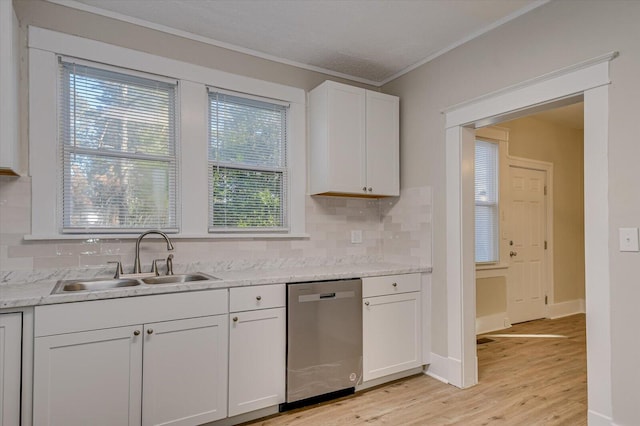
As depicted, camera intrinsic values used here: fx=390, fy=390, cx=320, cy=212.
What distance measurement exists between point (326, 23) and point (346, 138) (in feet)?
2.94

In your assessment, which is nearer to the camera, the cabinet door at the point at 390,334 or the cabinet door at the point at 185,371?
the cabinet door at the point at 185,371

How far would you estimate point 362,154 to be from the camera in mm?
3344

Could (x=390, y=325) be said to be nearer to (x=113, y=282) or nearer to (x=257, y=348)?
(x=257, y=348)

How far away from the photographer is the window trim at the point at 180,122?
2395mm

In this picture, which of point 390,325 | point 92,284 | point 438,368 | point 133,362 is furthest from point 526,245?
point 92,284

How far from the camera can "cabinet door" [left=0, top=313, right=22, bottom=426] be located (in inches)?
71.6

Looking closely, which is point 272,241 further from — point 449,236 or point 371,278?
point 449,236

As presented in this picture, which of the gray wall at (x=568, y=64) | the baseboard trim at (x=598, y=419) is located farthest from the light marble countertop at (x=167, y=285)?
the baseboard trim at (x=598, y=419)

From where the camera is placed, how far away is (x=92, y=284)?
2.44m

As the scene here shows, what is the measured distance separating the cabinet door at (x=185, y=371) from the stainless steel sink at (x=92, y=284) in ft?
1.65

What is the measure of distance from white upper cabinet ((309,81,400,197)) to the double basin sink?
1256mm

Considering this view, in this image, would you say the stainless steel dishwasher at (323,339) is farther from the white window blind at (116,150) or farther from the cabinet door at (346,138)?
the white window blind at (116,150)

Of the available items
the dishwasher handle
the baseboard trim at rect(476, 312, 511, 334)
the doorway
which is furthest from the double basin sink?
the baseboard trim at rect(476, 312, 511, 334)

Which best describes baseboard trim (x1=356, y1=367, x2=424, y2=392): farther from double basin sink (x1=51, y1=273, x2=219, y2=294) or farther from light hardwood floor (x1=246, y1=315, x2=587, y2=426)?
double basin sink (x1=51, y1=273, x2=219, y2=294)
